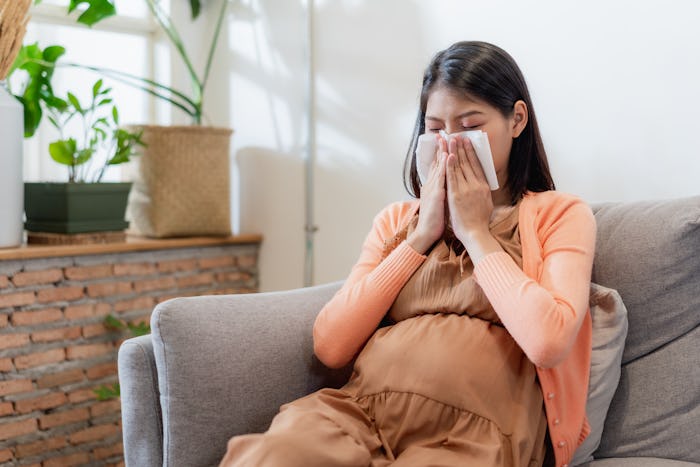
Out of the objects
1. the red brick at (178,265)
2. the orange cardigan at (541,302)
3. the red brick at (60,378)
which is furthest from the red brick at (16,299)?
the orange cardigan at (541,302)

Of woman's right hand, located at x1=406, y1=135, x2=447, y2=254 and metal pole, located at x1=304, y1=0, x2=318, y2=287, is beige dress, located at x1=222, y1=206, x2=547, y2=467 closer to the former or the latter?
woman's right hand, located at x1=406, y1=135, x2=447, y2=254

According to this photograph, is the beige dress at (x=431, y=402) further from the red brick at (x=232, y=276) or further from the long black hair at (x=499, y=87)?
the red brick at (x=232, y=276)

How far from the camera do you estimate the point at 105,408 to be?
2297 mm

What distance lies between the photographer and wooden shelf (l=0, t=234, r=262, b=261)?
207cm

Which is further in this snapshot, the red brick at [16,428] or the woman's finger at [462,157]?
the red brick at [16,428]

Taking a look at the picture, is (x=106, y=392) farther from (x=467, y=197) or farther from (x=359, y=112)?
(x=467, y=197)

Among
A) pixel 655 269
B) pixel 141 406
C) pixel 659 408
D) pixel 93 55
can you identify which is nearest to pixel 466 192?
pixel 655 269

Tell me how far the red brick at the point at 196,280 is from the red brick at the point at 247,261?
0.12 metres

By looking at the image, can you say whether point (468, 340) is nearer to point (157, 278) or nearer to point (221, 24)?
point (157, 278)

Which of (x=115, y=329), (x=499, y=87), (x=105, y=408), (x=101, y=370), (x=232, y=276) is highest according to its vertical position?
(x=499, y=87)

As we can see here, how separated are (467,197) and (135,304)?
1.30m

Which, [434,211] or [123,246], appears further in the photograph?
[123,246]

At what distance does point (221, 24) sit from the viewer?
2.76m

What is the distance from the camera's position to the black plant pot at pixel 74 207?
2252 millimetres
